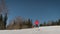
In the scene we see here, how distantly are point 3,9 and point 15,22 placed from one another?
1.78 meters

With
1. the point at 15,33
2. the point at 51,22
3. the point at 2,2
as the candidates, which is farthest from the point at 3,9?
the point at 15,33

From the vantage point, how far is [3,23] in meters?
13.6

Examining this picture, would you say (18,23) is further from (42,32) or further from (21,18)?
(42,32)

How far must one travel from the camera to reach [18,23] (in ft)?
45.9

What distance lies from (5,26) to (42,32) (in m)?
7.20

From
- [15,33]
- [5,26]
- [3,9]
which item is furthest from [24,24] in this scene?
[15,33]

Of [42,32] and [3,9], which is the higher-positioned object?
[3,9]

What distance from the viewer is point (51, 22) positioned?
13500 millimetres

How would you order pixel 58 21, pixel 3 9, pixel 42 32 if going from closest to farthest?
1. pixel 42 32
2. pixel 58 21
3. pixel 3 9

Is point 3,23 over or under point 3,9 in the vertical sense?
under

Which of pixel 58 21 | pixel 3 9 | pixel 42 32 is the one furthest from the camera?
pixel 3 9

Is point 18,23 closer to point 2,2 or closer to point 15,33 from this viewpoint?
point 2,2

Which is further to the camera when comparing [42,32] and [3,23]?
[3,23]

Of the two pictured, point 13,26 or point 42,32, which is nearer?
point 42,32
